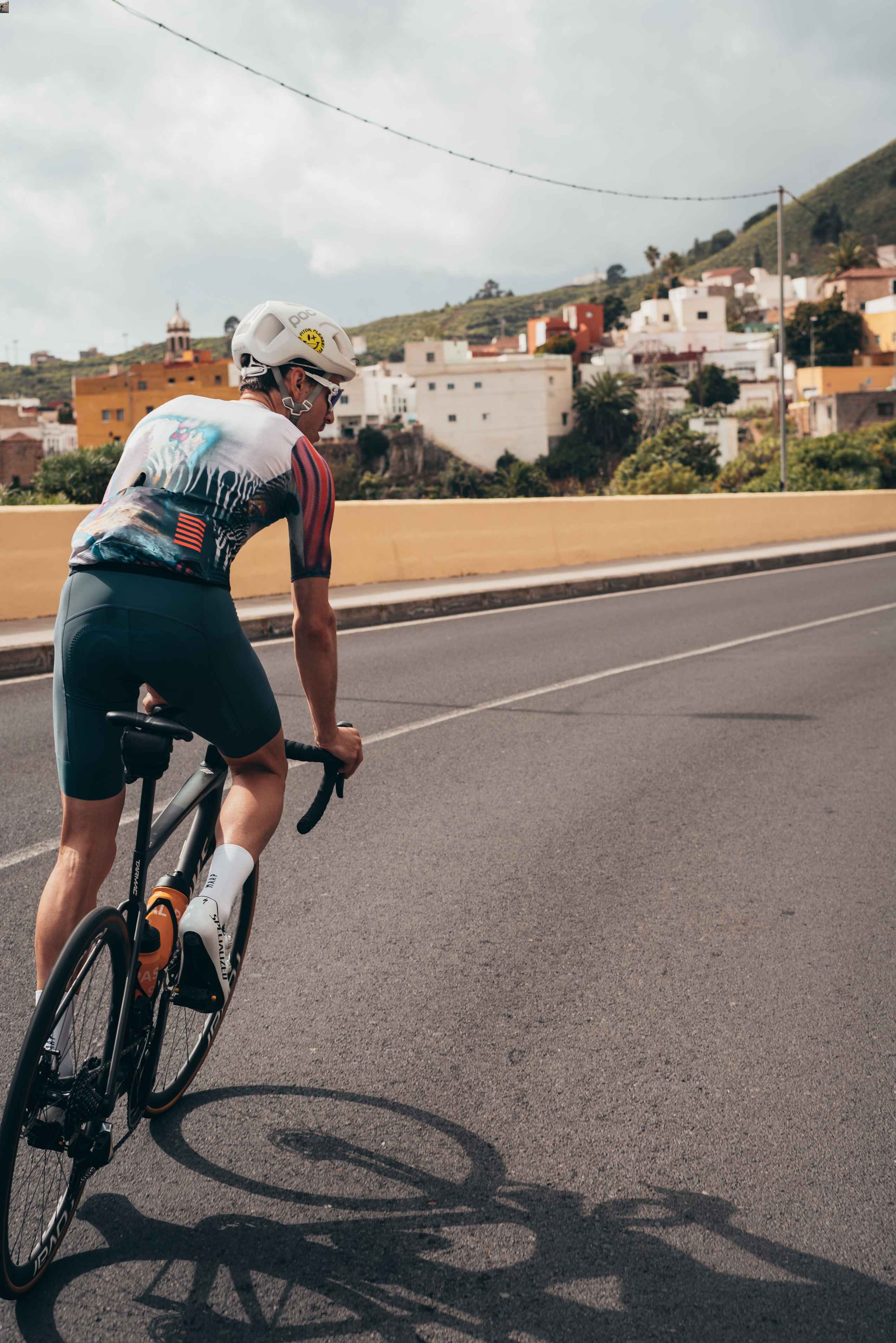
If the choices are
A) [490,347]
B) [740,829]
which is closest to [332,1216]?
[740,829]

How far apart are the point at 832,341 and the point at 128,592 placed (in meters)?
131

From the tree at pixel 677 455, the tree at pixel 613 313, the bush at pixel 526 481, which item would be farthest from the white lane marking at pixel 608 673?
the tree at pixel 613 313

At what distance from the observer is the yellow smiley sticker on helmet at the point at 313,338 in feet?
9.14

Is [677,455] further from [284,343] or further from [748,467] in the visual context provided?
[284,343]

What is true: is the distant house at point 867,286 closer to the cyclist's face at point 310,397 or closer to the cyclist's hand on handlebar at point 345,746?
the cyclist's face at point 310,397

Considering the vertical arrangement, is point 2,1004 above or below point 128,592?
below

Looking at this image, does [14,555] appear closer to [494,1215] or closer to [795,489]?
[494,1215]

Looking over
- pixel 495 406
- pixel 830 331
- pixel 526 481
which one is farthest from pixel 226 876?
pixel 830 331

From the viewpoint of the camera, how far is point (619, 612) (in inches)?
546

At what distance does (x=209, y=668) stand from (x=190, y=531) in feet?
0.94

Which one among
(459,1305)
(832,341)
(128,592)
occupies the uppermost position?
(832,341)

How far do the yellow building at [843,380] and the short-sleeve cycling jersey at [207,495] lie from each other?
361 ft

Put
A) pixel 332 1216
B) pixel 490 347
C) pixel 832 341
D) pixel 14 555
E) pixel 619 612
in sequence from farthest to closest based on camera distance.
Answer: pixel 490 347 → pixel 832 341 → pixel 619 612 → pixel 14 555 → pixel 332 1216

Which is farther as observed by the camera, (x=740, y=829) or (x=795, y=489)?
(x=795, y=489)
